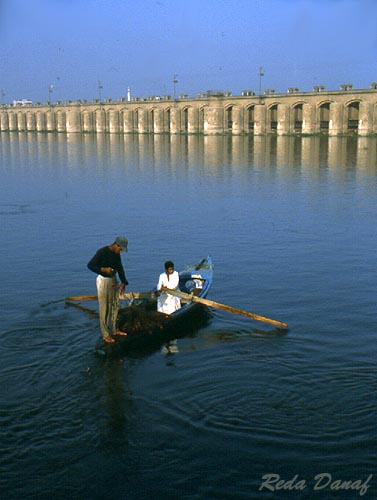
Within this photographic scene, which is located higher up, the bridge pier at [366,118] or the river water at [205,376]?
the bridge pier at [366,118]

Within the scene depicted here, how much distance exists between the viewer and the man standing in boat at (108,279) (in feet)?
35.4

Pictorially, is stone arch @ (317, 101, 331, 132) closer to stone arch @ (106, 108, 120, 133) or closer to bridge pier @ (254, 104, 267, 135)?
bridge pier @ (254, 104, 267, 135)

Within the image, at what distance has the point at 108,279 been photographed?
1104 centimetres

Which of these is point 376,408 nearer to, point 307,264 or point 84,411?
point 84,411

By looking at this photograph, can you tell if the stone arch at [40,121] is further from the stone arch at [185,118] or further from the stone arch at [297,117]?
the stone arch at [297,117]

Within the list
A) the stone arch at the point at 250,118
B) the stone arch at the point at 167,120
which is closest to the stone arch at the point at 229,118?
the stone arch at the point at 250,118

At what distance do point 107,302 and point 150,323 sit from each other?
4.12 feet

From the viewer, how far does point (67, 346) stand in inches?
461

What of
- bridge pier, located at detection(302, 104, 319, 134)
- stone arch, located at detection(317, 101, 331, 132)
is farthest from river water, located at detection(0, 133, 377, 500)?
stone arch, located at detection(317, 101, 331, 132)

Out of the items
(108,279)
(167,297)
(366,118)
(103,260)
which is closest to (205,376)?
(108,279)

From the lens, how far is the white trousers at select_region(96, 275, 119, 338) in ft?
36.2

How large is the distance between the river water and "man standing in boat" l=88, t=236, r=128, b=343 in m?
0.74

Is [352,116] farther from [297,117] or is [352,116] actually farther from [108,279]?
[108,279]

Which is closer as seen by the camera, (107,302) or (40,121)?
(107,302)
